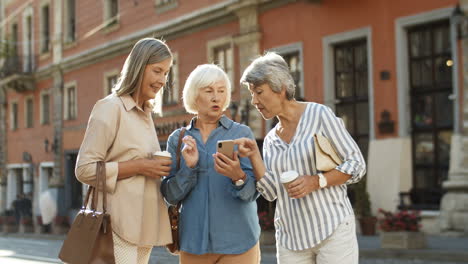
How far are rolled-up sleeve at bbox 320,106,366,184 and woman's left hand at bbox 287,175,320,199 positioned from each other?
16 centimetres

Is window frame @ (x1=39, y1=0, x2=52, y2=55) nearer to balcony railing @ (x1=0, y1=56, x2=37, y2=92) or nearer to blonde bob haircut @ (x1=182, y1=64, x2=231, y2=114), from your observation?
balcony railing @ (x1=0, y1=56, x2=37, y2=92)

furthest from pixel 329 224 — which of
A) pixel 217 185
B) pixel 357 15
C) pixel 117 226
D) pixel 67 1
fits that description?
pixel 67 1

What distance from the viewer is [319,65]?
20.1 m

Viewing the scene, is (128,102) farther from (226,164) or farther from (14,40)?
(14,40)

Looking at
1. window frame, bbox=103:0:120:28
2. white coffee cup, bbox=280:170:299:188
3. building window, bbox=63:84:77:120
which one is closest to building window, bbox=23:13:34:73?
building window, bbox=63:84:77:120

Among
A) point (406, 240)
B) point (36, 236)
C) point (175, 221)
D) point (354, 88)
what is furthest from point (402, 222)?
point (36, 236)

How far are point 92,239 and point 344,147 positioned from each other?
1343 mm

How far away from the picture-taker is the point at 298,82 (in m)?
20.9

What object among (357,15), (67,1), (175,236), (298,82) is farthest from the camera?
(67,1)

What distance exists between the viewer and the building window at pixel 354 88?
19109 mm

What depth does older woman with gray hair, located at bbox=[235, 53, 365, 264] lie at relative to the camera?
4.05 m

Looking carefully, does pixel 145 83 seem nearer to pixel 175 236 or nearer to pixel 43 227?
pixel 175 236

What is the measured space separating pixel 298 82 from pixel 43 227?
1469 cm

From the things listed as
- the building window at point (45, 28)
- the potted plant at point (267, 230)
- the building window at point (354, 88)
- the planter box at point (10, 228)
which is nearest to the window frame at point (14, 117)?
the building window at point (45, 28)
